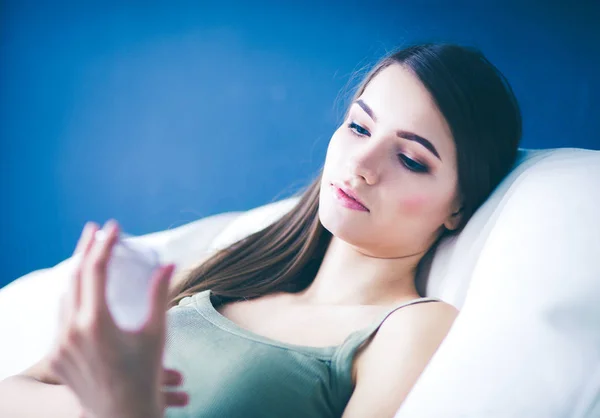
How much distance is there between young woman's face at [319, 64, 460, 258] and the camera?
87cm

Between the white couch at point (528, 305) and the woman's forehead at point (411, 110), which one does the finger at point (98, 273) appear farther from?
the woman's forehead at point (411, 110)

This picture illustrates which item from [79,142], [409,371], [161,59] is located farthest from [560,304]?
[79,142]

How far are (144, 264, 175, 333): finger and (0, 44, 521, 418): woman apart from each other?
8.0 inches

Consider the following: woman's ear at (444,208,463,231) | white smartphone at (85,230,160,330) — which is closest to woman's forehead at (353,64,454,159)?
woman's ear at (444,208,463,231)

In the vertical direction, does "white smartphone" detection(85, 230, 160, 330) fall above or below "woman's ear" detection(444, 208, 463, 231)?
below

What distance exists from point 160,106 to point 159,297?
1.37 metres

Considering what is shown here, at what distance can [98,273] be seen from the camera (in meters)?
0.45

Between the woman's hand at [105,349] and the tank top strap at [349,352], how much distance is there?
0.37 metres

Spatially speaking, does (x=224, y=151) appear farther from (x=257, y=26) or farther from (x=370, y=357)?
(x=370, y=357)

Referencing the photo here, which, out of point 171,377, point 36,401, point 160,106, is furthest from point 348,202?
point 160,106

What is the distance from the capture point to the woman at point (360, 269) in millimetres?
760

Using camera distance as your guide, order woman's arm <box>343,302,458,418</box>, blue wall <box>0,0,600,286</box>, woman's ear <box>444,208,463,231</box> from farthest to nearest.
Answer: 1. blue wall <box>0,0,600,286</box>
2. woman's ear <box>444,208,463,231</box>
3. woman's arm <box>343,302,458,418</box>

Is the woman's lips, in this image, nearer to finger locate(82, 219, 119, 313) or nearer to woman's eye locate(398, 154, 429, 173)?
woman's eye locate(398, 154, 429, 173)

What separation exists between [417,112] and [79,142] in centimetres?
127
